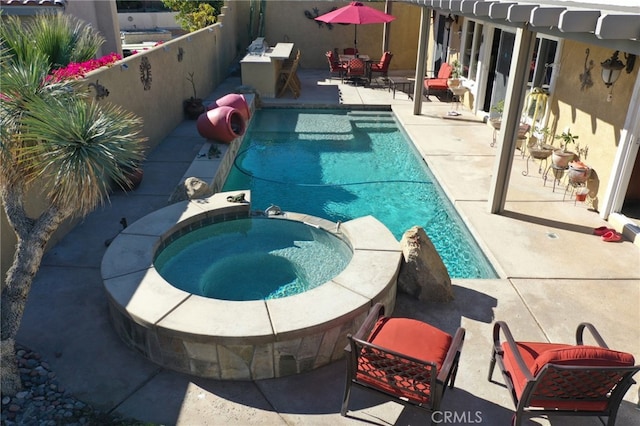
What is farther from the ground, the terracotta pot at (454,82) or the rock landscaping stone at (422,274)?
the terracotta pot at (454,82)

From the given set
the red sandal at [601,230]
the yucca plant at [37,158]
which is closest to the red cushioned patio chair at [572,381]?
the yucca plant at [37,158]

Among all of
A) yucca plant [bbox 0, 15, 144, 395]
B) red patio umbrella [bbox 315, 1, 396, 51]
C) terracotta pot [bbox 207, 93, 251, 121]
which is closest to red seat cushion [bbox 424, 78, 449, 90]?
red patio umbrella [bbox 315, 1, 396, 51]

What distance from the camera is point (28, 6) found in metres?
11.5

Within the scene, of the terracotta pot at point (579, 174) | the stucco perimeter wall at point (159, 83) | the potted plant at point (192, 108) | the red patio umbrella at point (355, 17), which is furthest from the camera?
the red patio umbrella at point (355, 17)

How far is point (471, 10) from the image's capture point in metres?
7.86

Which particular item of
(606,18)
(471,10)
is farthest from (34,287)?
(471,10)

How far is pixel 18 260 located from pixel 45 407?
52.0 inches

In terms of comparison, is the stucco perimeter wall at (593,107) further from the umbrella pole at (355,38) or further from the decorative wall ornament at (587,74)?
the umbrella pole at (355,38)

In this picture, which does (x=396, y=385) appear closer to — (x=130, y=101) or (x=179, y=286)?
(x=179, y=286)

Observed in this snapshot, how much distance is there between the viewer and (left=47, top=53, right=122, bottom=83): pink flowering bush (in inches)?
198

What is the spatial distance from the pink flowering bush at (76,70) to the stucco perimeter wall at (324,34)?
1311cm

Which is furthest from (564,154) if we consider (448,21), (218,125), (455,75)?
(448,21)

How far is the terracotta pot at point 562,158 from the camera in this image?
8414mm

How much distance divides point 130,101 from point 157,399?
6684 mm
